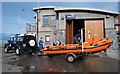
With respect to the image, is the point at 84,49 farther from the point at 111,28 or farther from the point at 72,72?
the point at 111,28

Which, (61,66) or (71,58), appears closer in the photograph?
(61,66)

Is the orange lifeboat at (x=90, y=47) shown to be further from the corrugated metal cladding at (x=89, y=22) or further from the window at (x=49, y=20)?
the window at (x=49, y=20)

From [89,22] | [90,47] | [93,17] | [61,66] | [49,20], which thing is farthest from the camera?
[49,20]

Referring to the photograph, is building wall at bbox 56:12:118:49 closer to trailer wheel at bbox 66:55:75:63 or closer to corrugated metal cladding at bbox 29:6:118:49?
corrugated metal cladding at bbox 29:6:118:49

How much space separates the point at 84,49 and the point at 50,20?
1109 centimetres

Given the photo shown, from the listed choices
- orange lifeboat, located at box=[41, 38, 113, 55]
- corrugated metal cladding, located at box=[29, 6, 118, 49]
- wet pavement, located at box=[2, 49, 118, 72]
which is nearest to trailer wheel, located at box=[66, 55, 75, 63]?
wet pavement, located at box=[2, 49, 118, 72]

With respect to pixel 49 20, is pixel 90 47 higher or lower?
lower

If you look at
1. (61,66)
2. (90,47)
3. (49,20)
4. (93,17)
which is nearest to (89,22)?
(93,17)

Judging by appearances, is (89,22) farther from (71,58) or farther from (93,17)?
(71,58)

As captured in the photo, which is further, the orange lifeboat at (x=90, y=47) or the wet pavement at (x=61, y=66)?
the orange lifeboat at (x=90, y=47)

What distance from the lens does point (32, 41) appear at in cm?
1114

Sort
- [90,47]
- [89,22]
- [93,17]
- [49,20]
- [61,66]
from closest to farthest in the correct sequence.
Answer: [61,66], [90,47], [93,17], [89,22], [49,20]

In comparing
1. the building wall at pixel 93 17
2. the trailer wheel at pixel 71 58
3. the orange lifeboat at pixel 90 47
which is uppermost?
the building wall at pixel 93 17

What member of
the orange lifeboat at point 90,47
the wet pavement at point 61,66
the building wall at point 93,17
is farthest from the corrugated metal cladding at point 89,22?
the wet pavement at point 61,66
